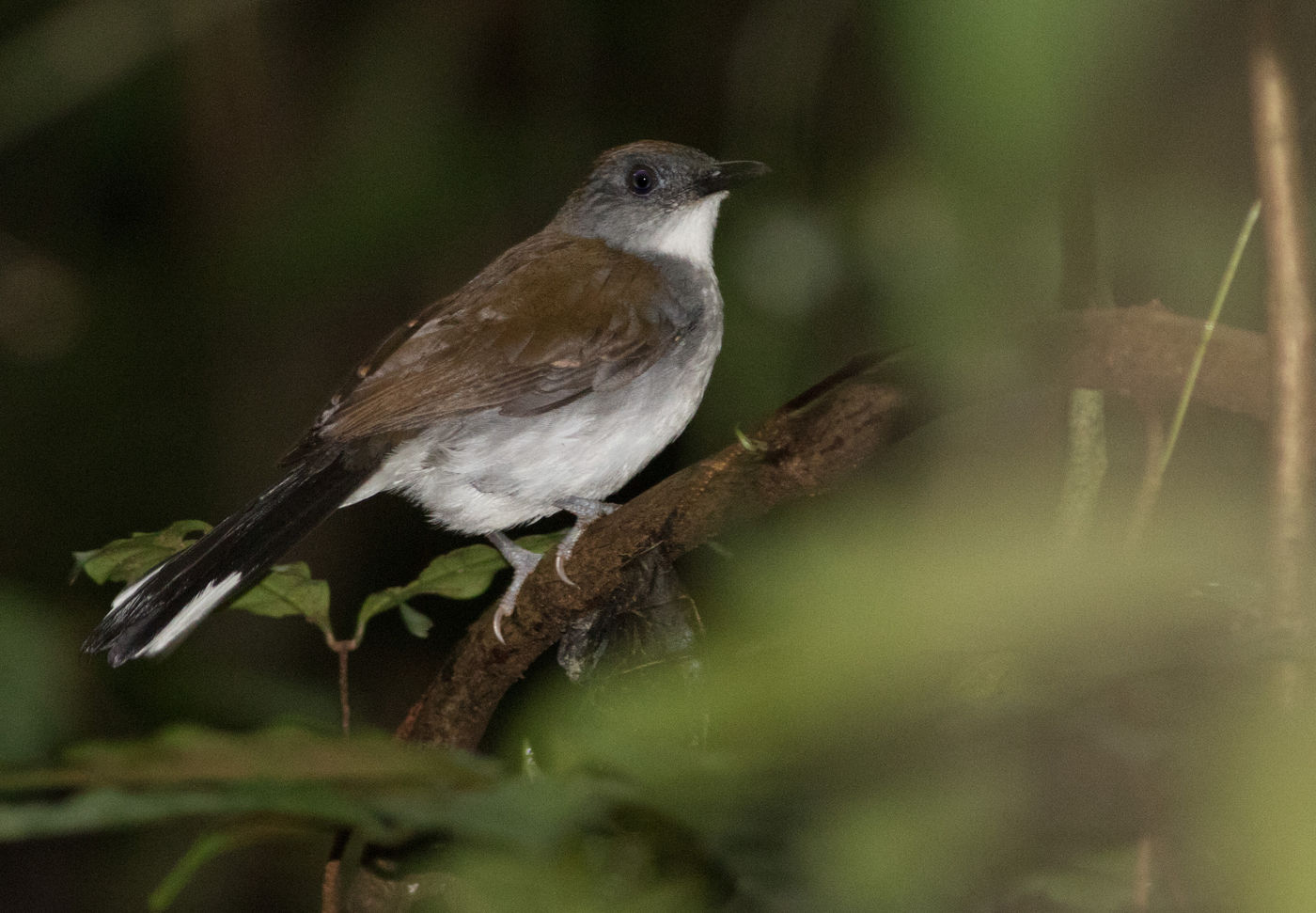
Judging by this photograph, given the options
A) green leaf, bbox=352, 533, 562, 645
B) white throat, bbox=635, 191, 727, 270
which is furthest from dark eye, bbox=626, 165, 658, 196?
green leaf, bbox=352, 533, 562, 645

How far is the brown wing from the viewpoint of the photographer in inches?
101

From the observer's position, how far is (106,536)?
4582 mm

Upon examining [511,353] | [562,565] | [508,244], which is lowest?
[562,565]

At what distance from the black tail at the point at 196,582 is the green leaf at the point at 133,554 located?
0.08 meters

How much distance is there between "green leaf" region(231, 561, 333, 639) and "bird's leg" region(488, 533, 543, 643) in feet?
1.23

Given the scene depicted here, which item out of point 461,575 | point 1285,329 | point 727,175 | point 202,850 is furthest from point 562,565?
point 1285,329

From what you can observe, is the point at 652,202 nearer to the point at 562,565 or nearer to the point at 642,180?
the point at 642,180

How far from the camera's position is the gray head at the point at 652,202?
10.2ft

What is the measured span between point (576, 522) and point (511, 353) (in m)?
0.40

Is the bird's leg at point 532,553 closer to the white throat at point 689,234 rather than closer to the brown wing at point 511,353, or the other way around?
the brown wing at point 511,353

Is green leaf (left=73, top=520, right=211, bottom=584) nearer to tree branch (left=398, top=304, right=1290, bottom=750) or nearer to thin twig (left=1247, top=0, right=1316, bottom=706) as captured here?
tree branch (left=398, top=304, right=1290, bottom=750)

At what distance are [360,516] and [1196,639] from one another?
4653 millimetres

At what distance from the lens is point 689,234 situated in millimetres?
3135

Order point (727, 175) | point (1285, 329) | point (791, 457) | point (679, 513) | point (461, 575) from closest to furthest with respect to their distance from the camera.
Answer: point (1285, 329) < point (791, 457) < point (679, 513) < point (461, 575) < point (727, 175)
